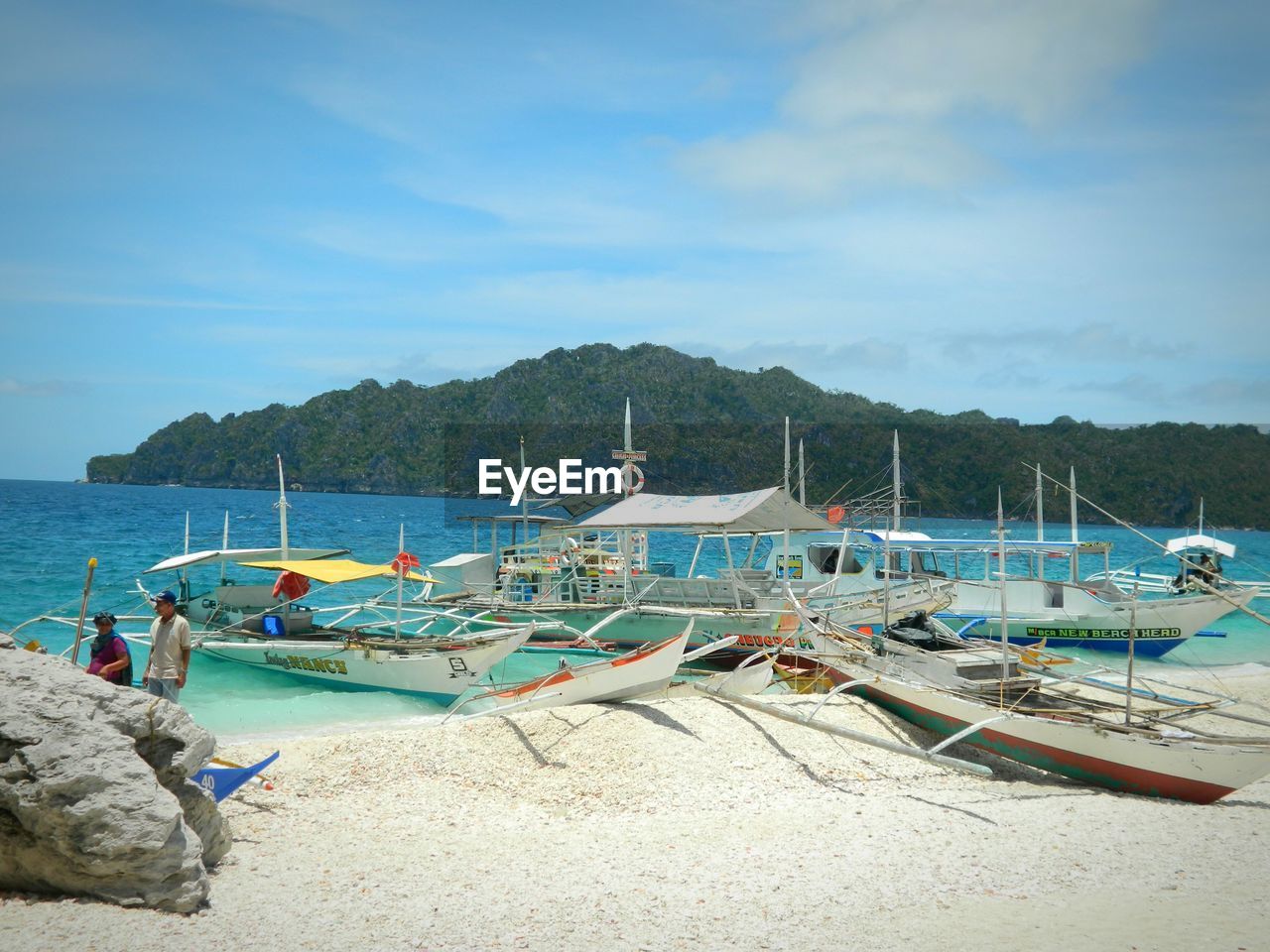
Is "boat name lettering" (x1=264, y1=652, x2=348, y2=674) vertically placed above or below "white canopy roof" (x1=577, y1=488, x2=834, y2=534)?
below

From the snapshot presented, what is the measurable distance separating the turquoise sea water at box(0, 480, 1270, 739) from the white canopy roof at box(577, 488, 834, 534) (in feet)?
12.9

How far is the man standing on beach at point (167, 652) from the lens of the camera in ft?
33.5

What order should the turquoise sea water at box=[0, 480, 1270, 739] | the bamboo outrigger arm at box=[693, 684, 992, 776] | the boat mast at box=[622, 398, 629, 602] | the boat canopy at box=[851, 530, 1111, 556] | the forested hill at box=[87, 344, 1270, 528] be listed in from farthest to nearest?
the forested hill at box=[87, 344, 1270, 528], the boat canopy at box=[851, 530, 1111, 556], the boat mast at box=[622, 398, 629, 602], the turquoise sea water at box=[0, 480, 1270, 739], the bamboo outrigger arm at box=[693, 684, 992, 776]

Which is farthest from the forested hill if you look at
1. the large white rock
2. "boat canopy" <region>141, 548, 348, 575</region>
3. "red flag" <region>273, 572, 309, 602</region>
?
the large white rock

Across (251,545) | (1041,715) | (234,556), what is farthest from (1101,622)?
(251,545)

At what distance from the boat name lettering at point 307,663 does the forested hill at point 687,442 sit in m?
57.9

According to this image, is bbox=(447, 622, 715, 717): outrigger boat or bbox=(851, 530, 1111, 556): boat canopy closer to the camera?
bbox=(447, 622, 715, 717): outrigger boat

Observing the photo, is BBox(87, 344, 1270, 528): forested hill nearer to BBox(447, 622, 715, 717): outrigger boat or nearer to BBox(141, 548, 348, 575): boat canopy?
BBox(141, 548, 348, 575): boat canopy

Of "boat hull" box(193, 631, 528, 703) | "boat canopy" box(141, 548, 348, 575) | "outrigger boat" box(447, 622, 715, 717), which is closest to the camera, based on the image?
"outrigger boat" box(447, 622, 715, 717)

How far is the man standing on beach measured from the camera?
10.2m

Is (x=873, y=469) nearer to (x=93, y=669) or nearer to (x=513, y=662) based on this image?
(x=513, y=662)

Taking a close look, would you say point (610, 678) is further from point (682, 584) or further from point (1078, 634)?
point (1078, 634)

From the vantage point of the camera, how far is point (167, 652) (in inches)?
404

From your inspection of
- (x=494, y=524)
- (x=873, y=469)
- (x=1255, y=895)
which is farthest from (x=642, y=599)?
(x=873, y=469)
